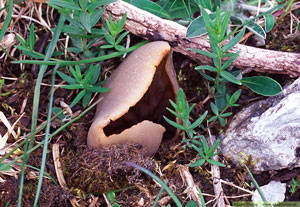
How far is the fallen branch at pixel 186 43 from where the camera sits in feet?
7.38

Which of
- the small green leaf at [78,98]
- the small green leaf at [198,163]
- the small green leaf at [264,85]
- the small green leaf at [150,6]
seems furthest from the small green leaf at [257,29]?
the small green leaf at [78,98]

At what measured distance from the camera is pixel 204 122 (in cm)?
237

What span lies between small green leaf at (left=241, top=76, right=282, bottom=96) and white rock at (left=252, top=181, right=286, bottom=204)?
49cm

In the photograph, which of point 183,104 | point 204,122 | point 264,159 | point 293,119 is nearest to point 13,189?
point 183,104

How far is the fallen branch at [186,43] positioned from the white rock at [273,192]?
0.61m

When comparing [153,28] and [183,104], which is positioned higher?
[153,28]

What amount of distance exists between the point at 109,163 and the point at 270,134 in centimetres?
84

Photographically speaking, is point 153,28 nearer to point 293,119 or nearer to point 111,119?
point 111,119

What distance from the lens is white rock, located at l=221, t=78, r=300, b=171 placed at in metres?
2.07

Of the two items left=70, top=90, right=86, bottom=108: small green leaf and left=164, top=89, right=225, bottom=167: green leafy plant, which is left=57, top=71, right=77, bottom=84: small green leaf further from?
left=164, top=89, right=225, bottom=167: green leafy plant

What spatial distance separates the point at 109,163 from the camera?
2012 mm

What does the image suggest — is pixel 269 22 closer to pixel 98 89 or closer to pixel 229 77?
pixel 229 77

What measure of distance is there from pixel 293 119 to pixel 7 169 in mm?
1441

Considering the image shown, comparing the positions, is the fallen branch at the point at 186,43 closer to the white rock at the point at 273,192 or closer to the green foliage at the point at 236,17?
the green foliage at the point at 236,17
